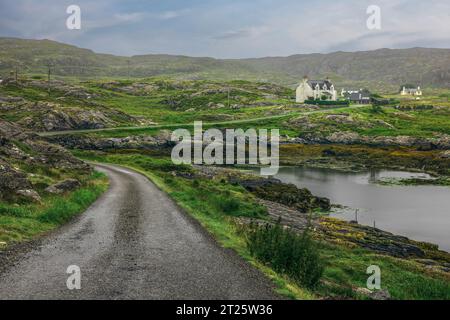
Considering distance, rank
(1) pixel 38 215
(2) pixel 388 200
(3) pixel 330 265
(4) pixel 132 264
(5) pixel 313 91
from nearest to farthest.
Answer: (4) pixel 132 264 < (3) pixel 330 265 < (1) pixel 38 215 < (2) pixel 388 200 < (5) pixel 313 91

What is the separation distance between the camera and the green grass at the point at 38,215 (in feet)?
75.0

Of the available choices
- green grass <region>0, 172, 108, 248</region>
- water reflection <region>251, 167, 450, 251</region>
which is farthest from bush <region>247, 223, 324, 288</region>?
water reflection <region>251, 167, 450, 251</region>

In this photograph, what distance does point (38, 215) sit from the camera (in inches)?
1059

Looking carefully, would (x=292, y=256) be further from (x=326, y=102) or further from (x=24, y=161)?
(x=326, y=102)

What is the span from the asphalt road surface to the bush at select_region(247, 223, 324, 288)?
133 centimetres

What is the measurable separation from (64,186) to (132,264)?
20.4 meters

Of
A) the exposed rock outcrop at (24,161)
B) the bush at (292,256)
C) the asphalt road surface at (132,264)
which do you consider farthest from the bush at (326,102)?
the bush at (292,256)

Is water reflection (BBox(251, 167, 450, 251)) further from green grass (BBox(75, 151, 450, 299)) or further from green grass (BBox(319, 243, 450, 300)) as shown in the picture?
green grass (BBox(75, 151, 450, 299))

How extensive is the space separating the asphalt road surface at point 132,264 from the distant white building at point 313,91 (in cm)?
16619

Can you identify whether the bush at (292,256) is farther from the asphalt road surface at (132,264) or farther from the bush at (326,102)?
the bush at (326,102)

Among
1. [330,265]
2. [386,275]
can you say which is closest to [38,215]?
[330,265]
